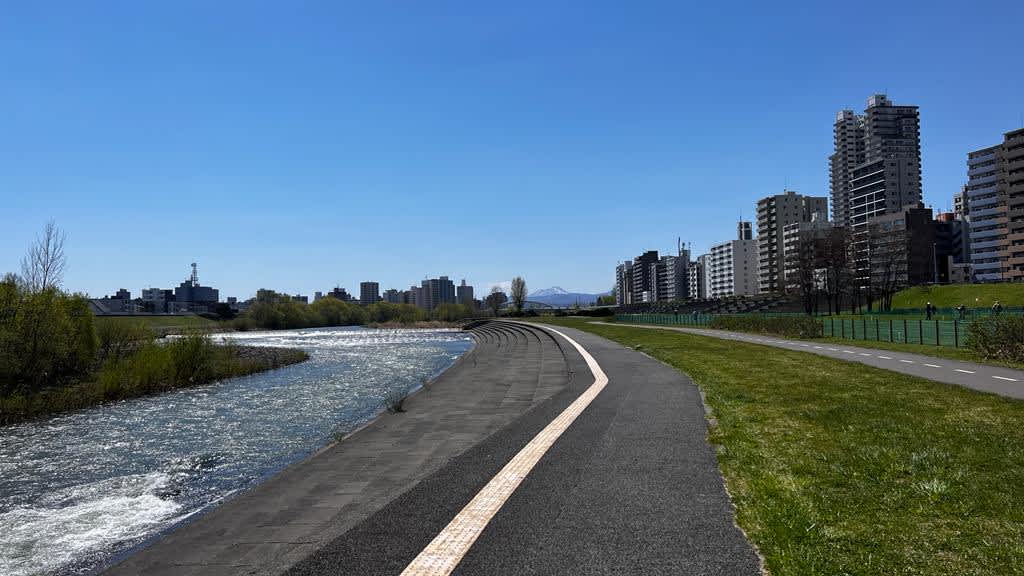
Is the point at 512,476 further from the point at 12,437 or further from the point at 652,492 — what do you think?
the point at 12,437

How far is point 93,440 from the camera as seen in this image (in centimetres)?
1720

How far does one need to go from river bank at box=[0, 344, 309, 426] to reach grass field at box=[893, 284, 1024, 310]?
78.1 metres

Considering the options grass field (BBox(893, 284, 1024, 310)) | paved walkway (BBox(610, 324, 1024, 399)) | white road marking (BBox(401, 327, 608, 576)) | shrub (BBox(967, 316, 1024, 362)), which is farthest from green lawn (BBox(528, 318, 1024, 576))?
grass field (BBox(893, 284, 1024, 310))

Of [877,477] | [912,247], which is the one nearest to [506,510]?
[877,477]

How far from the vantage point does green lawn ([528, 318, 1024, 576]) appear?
16.4ft

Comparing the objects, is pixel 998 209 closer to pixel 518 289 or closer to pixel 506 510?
pixel 518 289

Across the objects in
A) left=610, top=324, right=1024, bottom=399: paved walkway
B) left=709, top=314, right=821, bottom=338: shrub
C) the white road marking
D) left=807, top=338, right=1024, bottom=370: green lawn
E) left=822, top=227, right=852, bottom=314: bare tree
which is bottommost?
the white road marking

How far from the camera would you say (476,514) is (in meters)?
6.53

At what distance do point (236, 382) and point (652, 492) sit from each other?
1222 inches

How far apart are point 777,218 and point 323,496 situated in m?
184

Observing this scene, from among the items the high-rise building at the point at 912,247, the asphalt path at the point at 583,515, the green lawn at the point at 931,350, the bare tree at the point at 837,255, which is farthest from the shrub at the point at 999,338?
the high-rise building at the point at 912,247

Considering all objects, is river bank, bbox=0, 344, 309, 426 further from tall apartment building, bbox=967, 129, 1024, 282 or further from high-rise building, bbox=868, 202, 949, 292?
tall apartment building, bbox=967, 129, 1024, 282

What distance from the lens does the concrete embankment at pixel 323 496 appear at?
614 cm

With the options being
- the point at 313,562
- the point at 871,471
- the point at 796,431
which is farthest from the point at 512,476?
the point at 796,431
